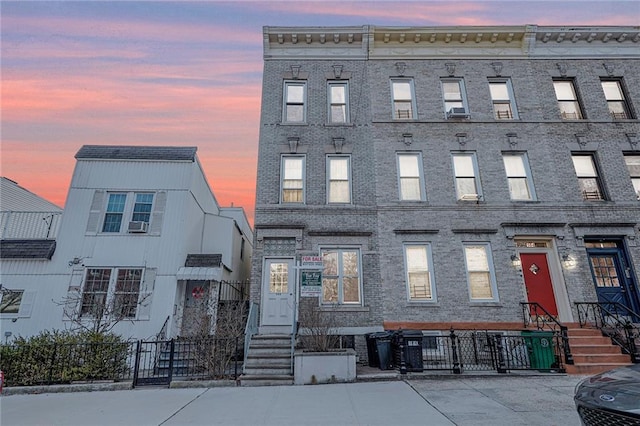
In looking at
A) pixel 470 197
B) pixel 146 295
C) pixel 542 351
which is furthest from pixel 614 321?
pixel 146 295

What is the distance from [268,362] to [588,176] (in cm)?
1335

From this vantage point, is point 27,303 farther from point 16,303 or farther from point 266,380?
point 266,380

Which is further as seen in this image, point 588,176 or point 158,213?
point 158,213

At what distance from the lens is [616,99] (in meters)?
13.7

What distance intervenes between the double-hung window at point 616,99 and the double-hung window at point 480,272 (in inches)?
325

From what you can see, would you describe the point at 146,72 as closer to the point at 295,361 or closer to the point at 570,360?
the point at 295,361

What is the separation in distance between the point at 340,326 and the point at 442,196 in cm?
597

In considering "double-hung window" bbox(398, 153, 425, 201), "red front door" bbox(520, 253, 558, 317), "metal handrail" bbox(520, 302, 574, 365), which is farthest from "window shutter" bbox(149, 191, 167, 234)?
"red front door" bbox(520, 253, 558, 317)

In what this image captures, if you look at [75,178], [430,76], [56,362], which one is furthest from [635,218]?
[75,178]

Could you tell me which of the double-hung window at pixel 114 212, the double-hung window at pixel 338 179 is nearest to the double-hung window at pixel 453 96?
the double-hung window at pixel 338 179

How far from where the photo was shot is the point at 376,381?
8.12 m

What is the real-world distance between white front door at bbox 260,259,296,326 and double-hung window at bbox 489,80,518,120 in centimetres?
1034

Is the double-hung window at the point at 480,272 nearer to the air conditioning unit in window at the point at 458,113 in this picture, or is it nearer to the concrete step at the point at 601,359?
the concrete step at the point at 601,359

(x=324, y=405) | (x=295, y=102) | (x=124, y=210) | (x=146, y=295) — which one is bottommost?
(x=324, y=405)
